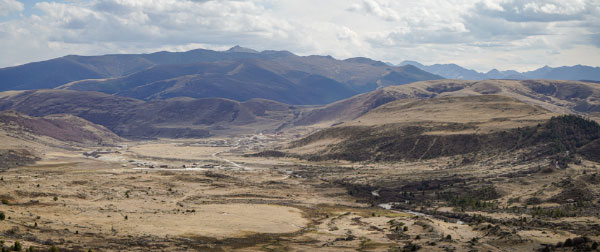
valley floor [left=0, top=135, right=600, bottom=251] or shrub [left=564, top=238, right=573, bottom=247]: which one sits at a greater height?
shrub [left=564, top=238, right=573, bottom=247]

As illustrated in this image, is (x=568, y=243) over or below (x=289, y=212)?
over

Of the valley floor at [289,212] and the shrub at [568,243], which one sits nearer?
the shrub at [568,243]

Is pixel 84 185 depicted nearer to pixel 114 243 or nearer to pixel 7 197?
pixel 7 197

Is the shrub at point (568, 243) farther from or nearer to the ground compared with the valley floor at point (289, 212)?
farther from the ground

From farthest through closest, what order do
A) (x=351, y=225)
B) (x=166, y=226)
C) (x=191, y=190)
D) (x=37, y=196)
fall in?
(x=191, y=190), (x=37, y=196), (x=351, y=225), (x=166, y=226)

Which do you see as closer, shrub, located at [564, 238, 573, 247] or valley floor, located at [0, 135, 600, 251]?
→ shrub, located at [564, 238, 573, 247]

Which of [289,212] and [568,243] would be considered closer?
[568,243]

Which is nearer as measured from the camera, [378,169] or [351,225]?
[351,225]

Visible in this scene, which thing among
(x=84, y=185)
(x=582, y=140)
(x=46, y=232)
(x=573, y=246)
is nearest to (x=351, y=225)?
(x=573, y=246)
